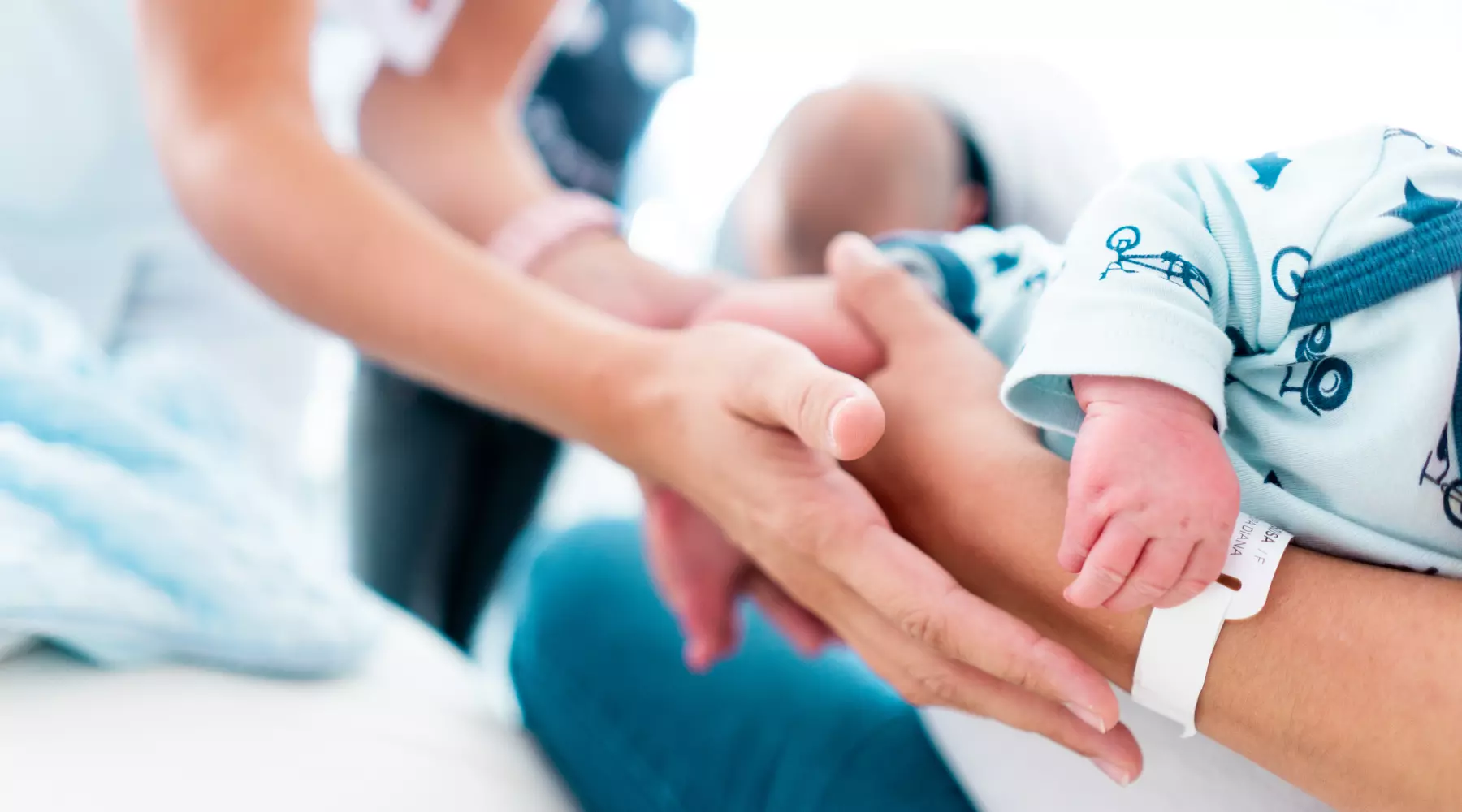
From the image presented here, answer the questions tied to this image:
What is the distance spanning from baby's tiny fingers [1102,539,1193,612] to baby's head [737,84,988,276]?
2.26 feet

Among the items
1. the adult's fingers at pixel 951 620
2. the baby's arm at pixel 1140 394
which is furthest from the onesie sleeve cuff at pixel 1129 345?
the adult's fingers at pixel 951 620

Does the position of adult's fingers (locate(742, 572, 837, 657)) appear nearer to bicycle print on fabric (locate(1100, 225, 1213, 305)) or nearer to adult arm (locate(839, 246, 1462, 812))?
adult arm (locate(839, 246, 1462, 812))

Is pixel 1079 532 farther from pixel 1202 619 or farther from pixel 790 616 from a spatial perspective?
pixel 790 616

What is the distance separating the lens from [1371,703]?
1.25ft

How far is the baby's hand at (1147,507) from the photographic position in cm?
39

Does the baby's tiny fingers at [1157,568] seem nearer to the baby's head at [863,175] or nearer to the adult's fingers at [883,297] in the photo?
the adult's fingers at [883,297]

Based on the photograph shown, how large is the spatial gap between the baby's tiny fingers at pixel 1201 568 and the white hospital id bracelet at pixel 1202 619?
1 cm

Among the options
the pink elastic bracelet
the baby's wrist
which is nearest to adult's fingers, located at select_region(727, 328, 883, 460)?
the baby's wrist

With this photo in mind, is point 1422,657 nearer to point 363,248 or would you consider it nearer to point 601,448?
point 601,448

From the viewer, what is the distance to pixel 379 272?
2.15 feet

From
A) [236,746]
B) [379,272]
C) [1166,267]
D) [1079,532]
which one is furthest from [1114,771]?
[379,272]

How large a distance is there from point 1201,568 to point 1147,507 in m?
0.04

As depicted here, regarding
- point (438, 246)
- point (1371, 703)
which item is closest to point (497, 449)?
point (438, 246)

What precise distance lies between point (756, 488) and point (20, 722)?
0.39 meters
